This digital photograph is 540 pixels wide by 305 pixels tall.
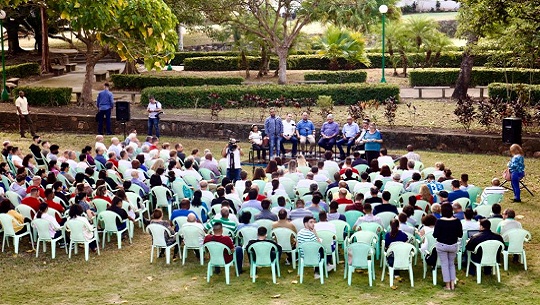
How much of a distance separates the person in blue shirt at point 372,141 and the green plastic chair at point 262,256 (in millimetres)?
7195

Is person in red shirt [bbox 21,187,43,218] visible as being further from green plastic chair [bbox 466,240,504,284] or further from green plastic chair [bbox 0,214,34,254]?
green plastic chair [bbox 466,240,504,284]

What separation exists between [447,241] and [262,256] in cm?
248

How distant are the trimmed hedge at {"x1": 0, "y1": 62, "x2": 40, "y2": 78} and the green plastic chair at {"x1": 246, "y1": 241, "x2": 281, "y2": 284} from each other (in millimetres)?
23002

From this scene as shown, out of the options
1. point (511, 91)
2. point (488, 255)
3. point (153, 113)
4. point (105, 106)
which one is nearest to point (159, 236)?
point (488, 255)

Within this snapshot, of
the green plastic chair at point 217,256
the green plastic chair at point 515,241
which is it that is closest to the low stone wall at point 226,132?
the green plastic chair at point 515,241

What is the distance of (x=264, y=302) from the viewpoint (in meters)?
10.7

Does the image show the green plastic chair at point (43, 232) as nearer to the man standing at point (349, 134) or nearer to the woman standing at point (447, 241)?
the woman standing at point (447, 241)

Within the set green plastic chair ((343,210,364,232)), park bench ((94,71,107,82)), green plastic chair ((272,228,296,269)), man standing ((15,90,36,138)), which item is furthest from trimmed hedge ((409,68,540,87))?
green plastic chair ((272,228,296,269))

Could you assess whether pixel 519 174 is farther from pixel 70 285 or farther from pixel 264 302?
pixel 70 285

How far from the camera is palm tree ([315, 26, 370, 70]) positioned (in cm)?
3475

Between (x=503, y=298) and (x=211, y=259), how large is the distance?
3922 mm

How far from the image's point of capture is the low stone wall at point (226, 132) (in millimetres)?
→ 20125

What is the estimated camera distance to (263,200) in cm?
1249

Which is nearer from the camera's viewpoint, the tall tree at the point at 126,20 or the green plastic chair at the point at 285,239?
the tall tree at the point at 126,20
